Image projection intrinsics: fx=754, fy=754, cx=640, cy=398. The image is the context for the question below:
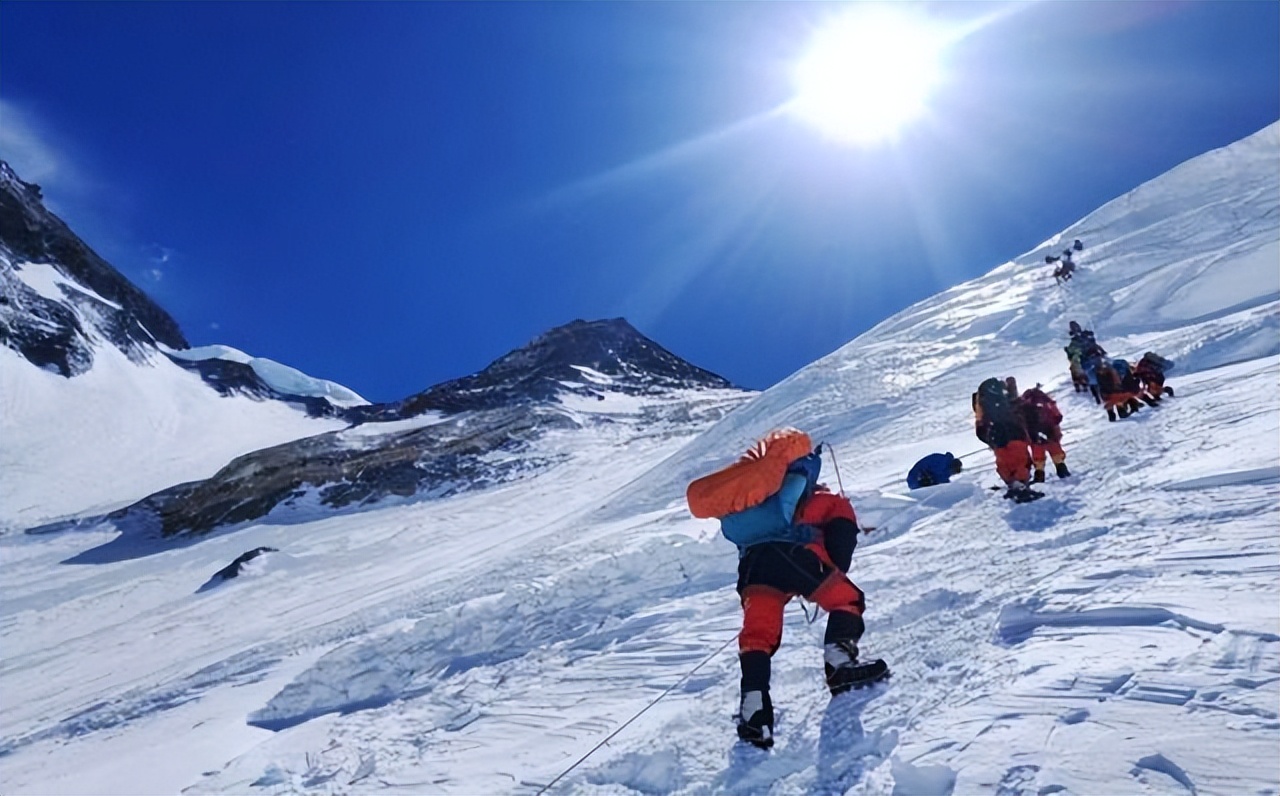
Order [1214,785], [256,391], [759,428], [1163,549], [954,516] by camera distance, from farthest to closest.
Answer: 1. [256,391]
2. [759,428]
3. [954,516]
4. [1163,549]
5. [1214,785]

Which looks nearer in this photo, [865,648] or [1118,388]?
[865,648]

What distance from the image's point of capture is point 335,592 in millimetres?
19547

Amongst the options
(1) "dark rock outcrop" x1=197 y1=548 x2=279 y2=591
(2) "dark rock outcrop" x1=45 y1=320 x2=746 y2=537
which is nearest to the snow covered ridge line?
(2) "dark rock outcrop" x1=45 y1=320 x2=746 y2=537

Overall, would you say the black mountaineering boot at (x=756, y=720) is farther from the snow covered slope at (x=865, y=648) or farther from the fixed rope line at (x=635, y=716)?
the fixed rope line at (x=635, y=716)

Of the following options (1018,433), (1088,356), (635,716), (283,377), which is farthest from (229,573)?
(283,377)

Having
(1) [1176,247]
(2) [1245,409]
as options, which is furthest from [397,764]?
(1) [1176,247]

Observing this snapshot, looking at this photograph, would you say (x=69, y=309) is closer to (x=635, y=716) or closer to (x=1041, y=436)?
(x=1041, y=436)

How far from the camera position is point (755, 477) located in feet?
14.1

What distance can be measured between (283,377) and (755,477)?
372ft

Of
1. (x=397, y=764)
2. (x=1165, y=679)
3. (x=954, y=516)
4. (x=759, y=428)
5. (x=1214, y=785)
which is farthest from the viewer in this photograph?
(x=759, y=428)

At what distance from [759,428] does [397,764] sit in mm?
20366

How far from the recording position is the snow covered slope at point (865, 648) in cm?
301

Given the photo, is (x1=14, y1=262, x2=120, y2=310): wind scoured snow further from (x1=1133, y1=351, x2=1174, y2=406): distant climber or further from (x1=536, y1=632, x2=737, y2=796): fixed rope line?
(x1=1133, y1=351, x2=1174, y2=406): distant climber

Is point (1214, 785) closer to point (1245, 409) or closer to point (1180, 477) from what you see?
point (1180, 477)
